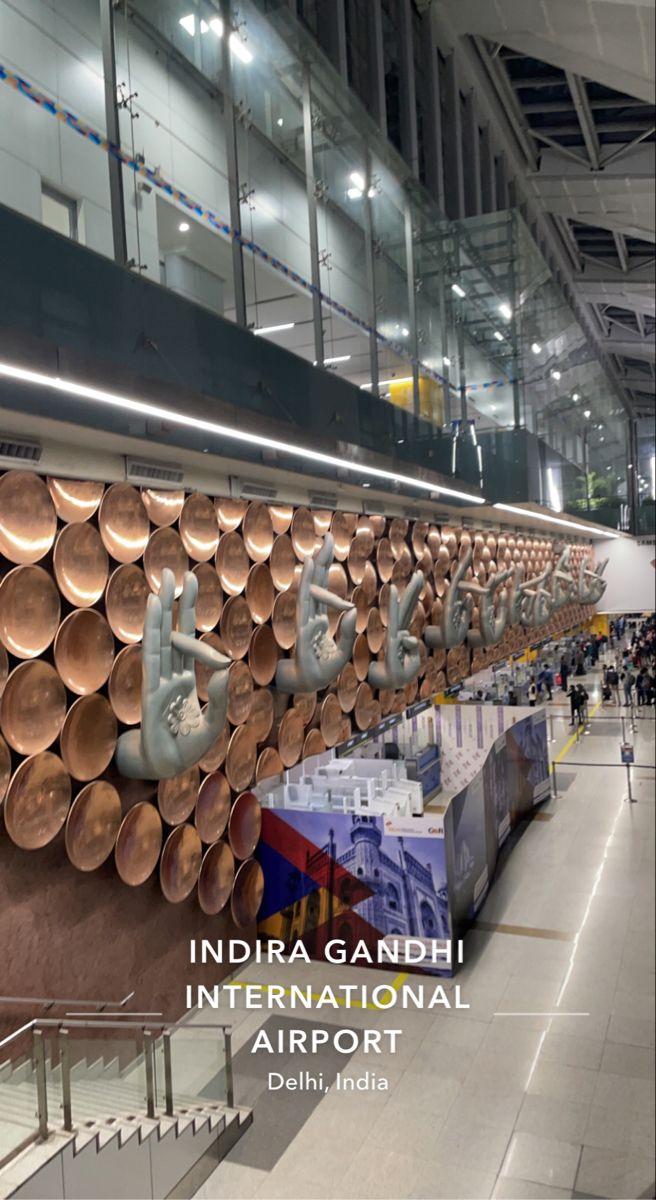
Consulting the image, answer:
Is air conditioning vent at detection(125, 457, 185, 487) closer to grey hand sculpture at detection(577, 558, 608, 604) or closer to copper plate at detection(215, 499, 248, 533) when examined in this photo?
copper plate at detection(215, 499, 248, 533)

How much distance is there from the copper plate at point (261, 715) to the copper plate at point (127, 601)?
1.83 m

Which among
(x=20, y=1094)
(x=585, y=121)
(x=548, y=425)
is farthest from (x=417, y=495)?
(x=585, y=121)

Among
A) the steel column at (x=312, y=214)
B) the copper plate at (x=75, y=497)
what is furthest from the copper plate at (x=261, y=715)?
the steel column at (x=312, y=214)

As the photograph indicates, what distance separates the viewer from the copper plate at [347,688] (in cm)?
892

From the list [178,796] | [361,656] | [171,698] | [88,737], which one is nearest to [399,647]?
[361,656]

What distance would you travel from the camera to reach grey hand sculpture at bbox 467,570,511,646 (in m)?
11.9

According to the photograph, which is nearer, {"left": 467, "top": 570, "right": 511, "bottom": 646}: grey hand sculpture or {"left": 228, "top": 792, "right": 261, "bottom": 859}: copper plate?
{"left": 228, "top": 792, "right": 261, "bottom": 859}: copper plate

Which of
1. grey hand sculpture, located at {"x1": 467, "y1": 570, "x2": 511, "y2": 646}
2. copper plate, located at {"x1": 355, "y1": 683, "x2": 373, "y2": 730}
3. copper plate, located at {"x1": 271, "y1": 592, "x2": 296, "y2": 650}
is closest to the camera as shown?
copper plate, located at {"x1": 271, "y1": 592, "x2": 296, "y2": 650}

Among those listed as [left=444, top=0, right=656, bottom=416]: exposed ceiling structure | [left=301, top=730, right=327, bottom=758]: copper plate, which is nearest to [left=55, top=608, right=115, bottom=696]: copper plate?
[left=301, top=730, right=327, bottom=758]: copper plate

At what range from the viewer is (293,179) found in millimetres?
5809

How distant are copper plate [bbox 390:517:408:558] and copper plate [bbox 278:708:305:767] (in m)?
3.37

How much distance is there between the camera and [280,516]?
7.64 metres

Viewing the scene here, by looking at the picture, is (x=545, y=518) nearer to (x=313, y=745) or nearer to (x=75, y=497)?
(x=313, y=745)

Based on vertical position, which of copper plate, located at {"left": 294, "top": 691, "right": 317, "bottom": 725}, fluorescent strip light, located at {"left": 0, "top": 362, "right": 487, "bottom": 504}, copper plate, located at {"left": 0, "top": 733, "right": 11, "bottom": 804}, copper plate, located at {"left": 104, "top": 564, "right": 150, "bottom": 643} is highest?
fluorescent strip light, located at {"left": 0, "top": 362, "right": 487, "bottom": 504}
